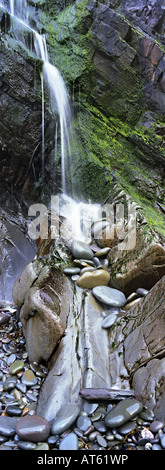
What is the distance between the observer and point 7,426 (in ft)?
9.07

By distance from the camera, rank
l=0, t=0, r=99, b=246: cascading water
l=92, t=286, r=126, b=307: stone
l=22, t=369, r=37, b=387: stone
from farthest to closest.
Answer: l=0, t=0, r=99, b=246: cascading water → l=92, t=286, r=126, b=307: stone → l=22, t=369, r=37, b=387: stone

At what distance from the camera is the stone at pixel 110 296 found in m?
4.44

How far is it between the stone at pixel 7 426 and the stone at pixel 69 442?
0.47 meters

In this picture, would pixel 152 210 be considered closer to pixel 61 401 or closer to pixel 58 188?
pixel 58 188

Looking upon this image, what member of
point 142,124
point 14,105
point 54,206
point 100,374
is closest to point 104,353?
point 100,374

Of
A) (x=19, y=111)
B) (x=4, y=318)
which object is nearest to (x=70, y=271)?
(x=4, y=318)

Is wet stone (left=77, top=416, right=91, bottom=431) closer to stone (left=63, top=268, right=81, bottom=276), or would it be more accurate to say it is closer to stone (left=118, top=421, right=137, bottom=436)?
stone (left=118, top=421, right=137, bottom=436)

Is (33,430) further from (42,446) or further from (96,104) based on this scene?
(96,104)

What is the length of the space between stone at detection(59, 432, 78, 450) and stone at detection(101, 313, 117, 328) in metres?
1.61

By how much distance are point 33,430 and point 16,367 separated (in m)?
1.29

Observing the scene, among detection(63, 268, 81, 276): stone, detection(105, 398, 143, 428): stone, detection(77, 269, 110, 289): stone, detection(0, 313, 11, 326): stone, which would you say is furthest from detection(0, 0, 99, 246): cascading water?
detection(105, 398, 143, 428): stone

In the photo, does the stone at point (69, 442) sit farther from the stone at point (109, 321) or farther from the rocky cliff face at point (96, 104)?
the rocky cliff face at point (96, 104)

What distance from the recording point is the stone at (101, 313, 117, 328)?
4.05m

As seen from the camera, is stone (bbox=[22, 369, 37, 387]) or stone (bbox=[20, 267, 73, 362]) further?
stone (bbox=[20, 267, 73, 362])
